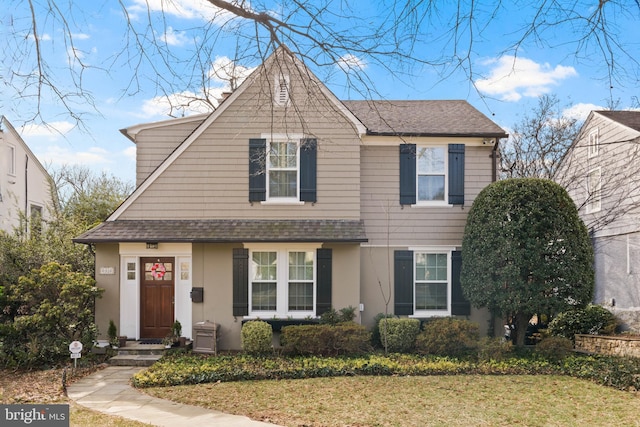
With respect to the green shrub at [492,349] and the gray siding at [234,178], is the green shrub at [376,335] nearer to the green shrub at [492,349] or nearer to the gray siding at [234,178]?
the green shrub at [492,349]

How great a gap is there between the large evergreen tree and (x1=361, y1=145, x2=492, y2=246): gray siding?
4.90 feet

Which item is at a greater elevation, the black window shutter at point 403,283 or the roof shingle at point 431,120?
the roof shingle at point 431,120

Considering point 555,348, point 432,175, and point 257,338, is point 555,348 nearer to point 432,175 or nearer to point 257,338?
point 432,175

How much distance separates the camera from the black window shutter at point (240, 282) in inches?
501

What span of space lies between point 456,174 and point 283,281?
532 cm

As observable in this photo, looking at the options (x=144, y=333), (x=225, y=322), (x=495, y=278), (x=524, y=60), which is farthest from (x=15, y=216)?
(x=524, y=60)

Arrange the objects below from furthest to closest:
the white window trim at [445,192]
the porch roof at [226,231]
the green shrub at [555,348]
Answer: the white window trim at [445,192]
the porch roof at [226,231]
the green shrub at [555,348]

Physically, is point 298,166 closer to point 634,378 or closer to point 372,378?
point 372,378

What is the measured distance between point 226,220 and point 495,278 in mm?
6678

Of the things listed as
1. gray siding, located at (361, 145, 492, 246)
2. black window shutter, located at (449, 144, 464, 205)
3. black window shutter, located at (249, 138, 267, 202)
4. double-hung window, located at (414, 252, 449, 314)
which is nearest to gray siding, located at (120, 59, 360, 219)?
black window shutter, located at (249, 138, 267, 202)

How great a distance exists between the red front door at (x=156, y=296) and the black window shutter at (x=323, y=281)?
3.70m

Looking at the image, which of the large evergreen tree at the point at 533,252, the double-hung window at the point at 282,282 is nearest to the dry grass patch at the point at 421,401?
the large evergreen tree at the point at 533,252

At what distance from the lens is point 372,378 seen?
33.8 feet

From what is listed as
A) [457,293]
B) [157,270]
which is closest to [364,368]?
[457,293]
